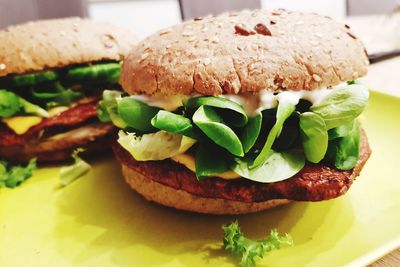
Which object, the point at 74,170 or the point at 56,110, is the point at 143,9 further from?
the point at 74,170

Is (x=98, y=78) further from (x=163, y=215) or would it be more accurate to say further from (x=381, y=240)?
(x=381, y=240)

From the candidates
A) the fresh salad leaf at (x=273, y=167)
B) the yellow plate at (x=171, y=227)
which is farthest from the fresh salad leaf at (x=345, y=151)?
the yellow plate at (x=171, y=227)

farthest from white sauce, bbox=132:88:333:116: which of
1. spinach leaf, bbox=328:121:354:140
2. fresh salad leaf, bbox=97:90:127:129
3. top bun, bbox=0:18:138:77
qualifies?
top bun, bbox=0:18:138:77

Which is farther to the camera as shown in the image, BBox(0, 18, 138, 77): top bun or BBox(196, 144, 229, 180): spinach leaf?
BBox(0, 18, 138, 77): top bun

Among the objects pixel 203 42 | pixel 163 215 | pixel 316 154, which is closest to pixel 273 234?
pixel 316 154

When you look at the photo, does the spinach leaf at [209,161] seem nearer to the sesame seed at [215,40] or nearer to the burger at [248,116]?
the burger at [248,116]

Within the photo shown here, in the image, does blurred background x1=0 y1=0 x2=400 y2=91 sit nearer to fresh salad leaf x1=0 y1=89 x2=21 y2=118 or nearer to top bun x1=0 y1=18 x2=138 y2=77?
top bun x1=0 y1=18 x2=138 y2=77
